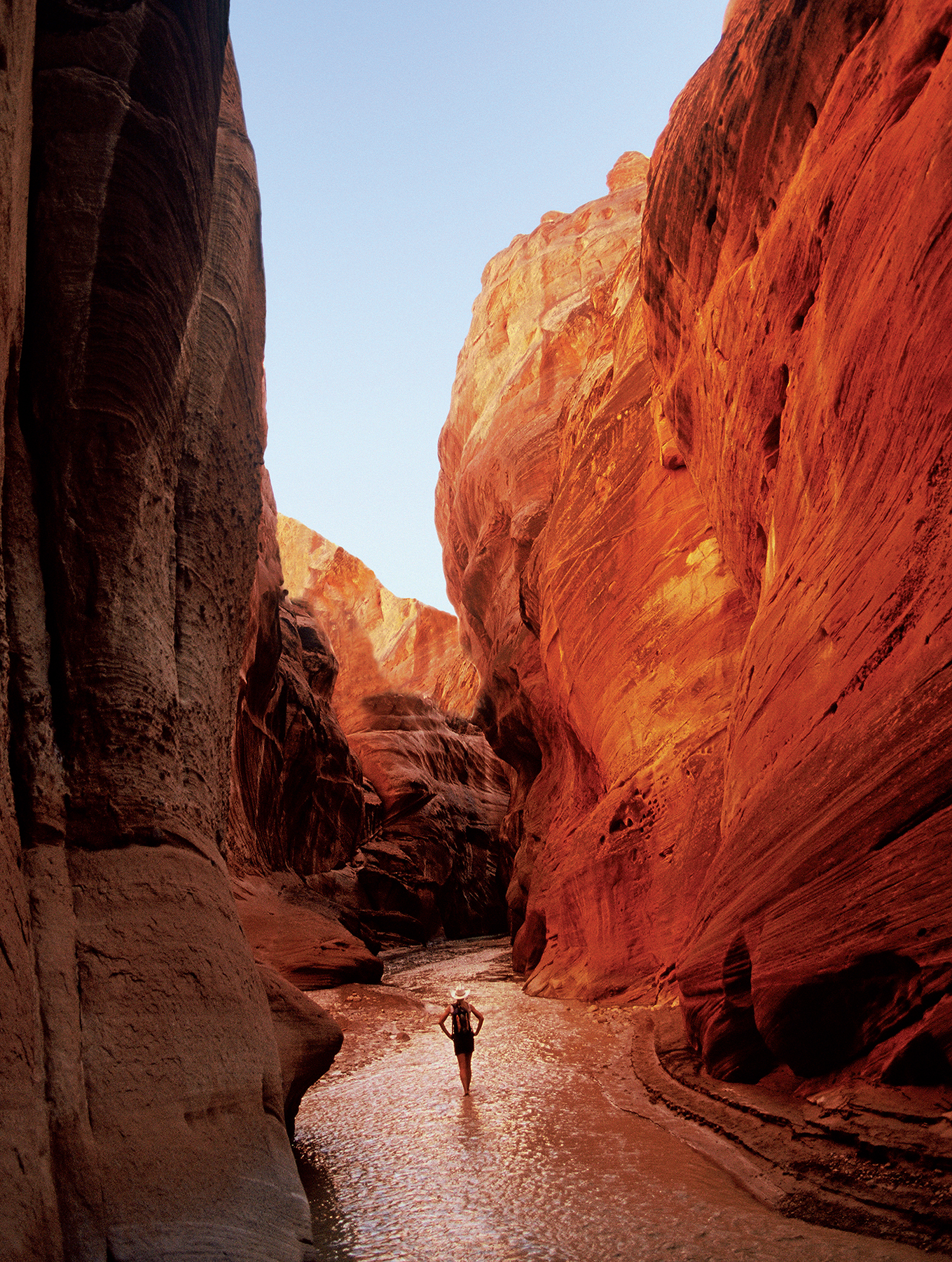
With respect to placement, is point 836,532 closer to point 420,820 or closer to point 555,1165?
point 555,1165

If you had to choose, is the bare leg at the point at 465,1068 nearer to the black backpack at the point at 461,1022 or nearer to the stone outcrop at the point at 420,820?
the black backpack at the point at 461,1022

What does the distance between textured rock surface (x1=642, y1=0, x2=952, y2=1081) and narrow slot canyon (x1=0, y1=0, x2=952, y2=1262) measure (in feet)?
0.11

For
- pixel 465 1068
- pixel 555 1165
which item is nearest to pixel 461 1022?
pixel 465 1068

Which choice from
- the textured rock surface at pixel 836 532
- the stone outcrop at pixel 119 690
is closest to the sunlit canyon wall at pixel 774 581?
the textured rock surface at pixel 836 532

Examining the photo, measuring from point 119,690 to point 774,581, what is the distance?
5.87 m

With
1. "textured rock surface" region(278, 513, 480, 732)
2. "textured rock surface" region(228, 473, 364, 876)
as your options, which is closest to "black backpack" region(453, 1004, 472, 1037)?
"textured rock surface" region(228, 473, 364, 876)

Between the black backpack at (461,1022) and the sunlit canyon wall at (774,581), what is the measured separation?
185 centimetres

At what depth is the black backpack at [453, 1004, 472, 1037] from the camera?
7.00 metres

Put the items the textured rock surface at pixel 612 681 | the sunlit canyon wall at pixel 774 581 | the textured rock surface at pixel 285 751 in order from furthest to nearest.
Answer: the textured rock surface at pixel 285 751 → the textured rock surface at pixel 612 681 → the sunlit canyon wall at pixel 774 581

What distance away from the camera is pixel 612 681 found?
45.4 ft

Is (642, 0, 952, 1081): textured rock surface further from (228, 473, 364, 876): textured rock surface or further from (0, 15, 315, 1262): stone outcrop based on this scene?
(228, 473, 364, 876): textured rock surface

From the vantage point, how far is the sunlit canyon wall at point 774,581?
184 inches

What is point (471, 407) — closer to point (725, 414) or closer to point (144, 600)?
point (725, 414)

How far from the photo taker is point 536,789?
2111cm
